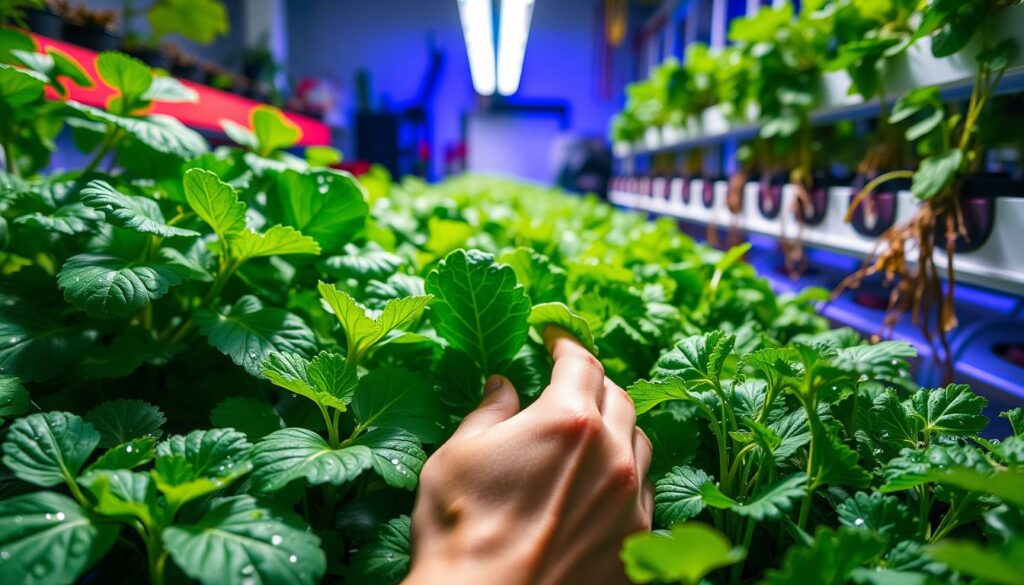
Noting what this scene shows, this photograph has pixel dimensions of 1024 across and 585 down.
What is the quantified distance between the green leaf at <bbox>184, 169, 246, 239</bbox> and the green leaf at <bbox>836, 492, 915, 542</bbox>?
58 cm

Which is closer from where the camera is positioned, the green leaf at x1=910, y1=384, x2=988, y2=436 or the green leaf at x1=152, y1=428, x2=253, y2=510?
the green leaf at x1=152, y1=428, x2=253, y2=510

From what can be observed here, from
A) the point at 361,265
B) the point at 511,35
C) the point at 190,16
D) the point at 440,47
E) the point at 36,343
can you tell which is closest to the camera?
the point at 36,343

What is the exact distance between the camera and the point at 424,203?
1.80m

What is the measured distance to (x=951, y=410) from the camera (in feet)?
1.77

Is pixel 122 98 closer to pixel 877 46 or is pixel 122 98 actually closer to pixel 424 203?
pixel 424 203

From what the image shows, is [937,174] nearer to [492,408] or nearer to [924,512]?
[924,512]

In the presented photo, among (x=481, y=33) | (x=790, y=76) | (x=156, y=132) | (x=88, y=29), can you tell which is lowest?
(x=156, y=132)

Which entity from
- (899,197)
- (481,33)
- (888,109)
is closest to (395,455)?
(899,197)

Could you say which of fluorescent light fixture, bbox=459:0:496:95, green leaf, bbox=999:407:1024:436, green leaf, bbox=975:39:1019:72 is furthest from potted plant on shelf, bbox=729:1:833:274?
fluorescent light fixture, bbox=459:0:496:95

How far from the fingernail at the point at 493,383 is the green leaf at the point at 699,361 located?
0.15 m

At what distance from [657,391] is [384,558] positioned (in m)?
0.26

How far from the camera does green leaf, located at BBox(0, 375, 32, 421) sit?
0.48 meters

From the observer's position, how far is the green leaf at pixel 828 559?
1.13ft

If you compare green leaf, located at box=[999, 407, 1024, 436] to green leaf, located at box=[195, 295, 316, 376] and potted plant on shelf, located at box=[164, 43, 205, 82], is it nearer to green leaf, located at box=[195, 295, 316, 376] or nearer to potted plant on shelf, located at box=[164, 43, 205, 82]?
green leaf, located at box=[195, 295, 316, 376]
